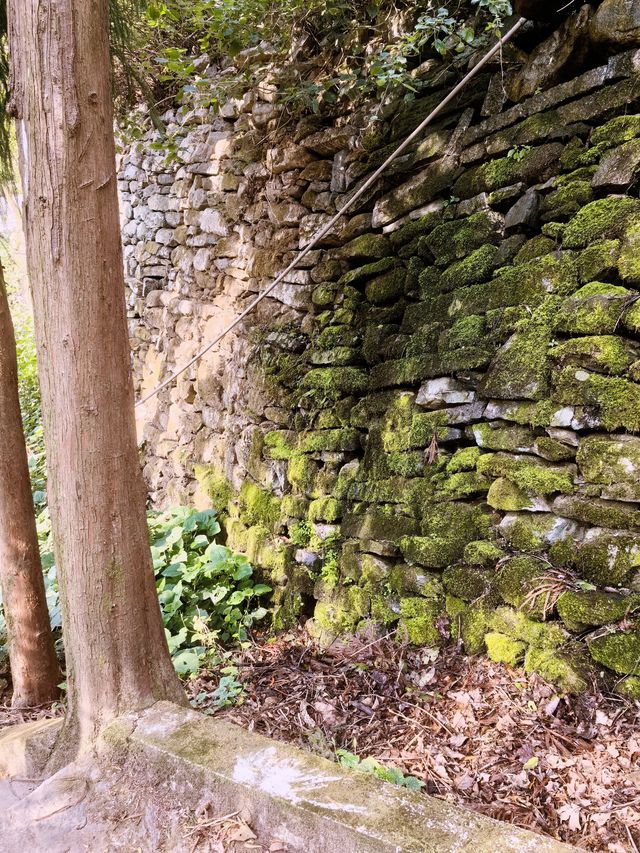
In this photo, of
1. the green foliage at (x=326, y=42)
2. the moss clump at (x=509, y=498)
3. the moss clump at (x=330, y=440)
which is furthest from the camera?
the moss clump at (x=330, y=440)

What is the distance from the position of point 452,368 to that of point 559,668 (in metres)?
1.44

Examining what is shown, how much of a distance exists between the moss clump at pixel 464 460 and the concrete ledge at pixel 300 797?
1.49 m

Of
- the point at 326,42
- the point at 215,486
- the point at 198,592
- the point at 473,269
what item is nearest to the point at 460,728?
the point at 198,592

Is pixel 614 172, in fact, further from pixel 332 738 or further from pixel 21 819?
pixel 21 819

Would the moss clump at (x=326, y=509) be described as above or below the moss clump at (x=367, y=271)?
below

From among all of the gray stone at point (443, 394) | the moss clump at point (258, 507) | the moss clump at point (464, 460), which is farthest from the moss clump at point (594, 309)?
the moss clump at point (258, 507)

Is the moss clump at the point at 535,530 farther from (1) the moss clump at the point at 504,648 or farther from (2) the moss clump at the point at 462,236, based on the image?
(2) the moss clump at the point at 462,236

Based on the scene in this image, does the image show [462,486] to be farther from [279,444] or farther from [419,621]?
[279,444]

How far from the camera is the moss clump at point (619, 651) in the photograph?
213 cm

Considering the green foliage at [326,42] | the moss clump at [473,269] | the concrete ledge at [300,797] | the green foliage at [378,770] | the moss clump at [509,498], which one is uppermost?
the green foliage at [326,42]

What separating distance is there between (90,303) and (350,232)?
2.23 m

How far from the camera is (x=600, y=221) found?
256 cm

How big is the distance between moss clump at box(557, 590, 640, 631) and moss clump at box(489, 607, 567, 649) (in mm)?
67

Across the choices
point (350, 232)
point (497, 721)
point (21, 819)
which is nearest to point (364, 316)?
point (350, 232)
